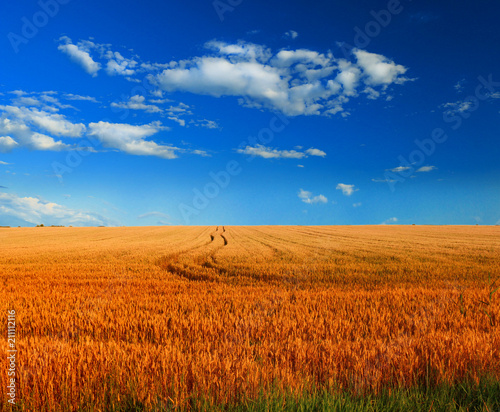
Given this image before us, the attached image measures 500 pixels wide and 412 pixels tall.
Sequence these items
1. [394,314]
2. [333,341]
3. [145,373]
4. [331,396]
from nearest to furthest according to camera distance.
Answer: [331,396]
[145,373]
[333,341]
[394,314]

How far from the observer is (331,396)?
116 inches

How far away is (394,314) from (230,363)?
4578mm

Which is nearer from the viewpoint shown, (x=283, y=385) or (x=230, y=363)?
(x=283, y=385)

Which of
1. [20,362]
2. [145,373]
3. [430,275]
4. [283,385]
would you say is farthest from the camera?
[430,275]

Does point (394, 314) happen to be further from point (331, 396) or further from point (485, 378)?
point (331, 396)

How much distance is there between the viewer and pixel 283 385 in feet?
10.5

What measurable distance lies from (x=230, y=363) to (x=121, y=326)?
299cm

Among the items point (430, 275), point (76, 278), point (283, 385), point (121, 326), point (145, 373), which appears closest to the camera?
point (283, 385)

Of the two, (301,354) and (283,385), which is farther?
(301,354)

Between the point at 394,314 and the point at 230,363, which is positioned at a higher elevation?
the point at 230,363

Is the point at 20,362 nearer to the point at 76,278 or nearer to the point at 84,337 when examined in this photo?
the point at 84,337

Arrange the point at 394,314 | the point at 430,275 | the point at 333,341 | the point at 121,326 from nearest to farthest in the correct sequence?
the point at 333,341, the point at 121,326, the point at 394,314, the point at 430,275

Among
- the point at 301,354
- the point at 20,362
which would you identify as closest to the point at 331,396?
the point at 301,354

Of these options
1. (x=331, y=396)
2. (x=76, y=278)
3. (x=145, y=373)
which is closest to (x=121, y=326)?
(x=145, y=373)
